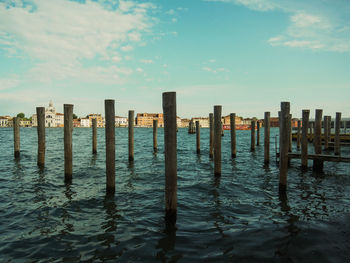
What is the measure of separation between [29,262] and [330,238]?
5262mm

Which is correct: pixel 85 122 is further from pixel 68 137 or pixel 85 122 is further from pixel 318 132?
pixel 318 132

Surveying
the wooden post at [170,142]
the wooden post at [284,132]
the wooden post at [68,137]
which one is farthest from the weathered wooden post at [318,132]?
the wooden post at [68,137]

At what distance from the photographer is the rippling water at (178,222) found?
423cm

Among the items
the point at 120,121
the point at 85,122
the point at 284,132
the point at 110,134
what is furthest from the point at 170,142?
the point at 120,121

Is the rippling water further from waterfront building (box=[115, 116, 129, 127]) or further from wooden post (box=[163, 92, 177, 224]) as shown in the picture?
waterfront building (box=[115, 116, 129, 127])

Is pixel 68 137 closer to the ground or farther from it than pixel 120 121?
closer to the ground

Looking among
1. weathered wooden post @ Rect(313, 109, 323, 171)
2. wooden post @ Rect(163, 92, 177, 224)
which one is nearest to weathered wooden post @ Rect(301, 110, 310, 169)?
weathered wooden post @ Rect(313, 109, 323, 171)

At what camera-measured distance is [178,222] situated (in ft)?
18.1

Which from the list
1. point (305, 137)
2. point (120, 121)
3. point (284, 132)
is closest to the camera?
point (284, 132)

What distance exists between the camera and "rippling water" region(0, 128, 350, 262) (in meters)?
4.23

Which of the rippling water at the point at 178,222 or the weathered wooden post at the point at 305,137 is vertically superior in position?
the weathered wooden post at the point at 305,137

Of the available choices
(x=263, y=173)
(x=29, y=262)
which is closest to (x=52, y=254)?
(x=29, y=262)

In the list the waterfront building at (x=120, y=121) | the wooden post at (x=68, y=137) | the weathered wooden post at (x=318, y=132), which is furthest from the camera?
the waterfront building at (x=120, y=121)

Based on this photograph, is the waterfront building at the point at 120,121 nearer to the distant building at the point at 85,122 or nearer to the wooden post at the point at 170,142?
the distant building at the point at 85,122
